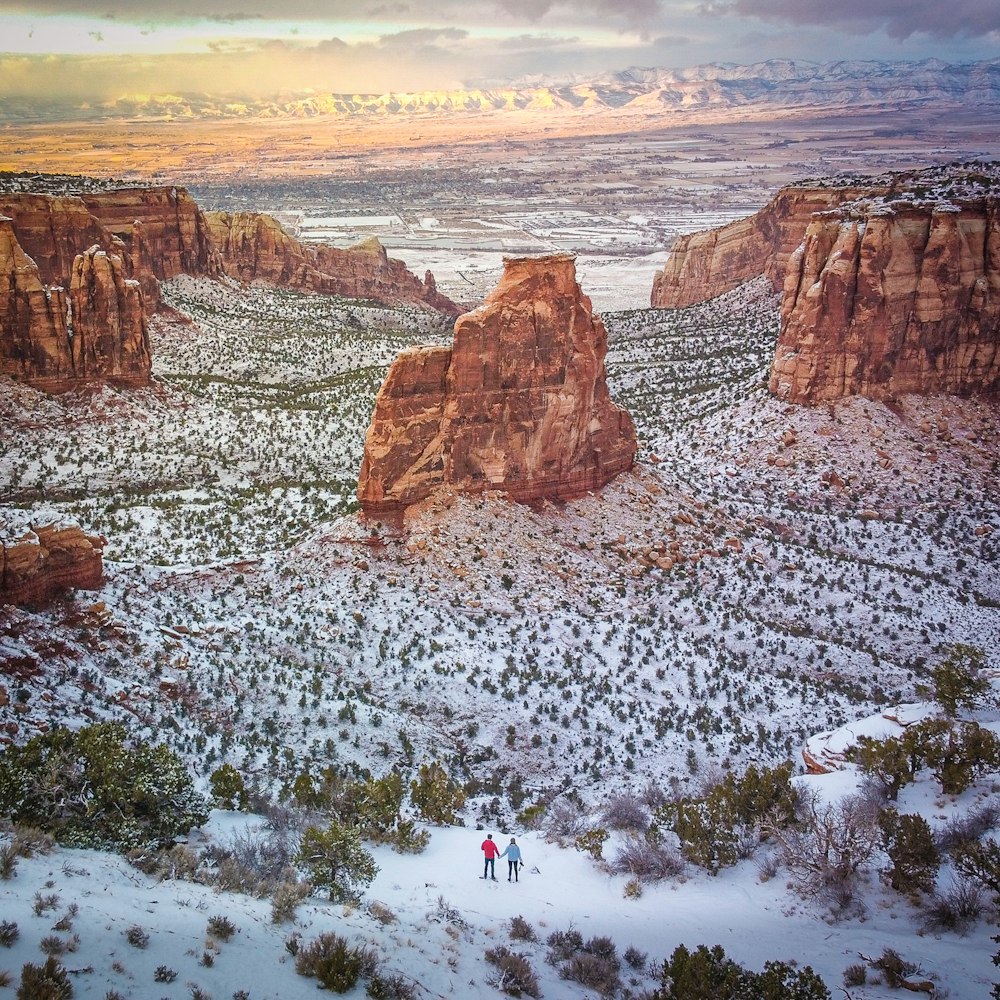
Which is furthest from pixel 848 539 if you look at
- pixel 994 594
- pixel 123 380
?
pixel 123 380

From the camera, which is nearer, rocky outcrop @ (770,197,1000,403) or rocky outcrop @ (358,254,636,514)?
rocky outcrop @ (358,254,636,514)

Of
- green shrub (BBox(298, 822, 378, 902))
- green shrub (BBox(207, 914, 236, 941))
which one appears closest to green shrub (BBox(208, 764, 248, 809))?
green shrub (BBox(298, 822, 378, 902))

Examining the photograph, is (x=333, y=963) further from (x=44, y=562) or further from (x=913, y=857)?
(x=44, y=562)

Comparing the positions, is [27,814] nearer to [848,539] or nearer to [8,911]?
[8,911]

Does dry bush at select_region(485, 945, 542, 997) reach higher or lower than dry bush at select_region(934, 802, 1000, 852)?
lower

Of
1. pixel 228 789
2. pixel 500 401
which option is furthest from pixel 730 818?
pixel 500 401

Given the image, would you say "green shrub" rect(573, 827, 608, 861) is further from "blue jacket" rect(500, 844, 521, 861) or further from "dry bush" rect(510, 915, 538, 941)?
"dry bush" rect(510, 915, 538, 941)
